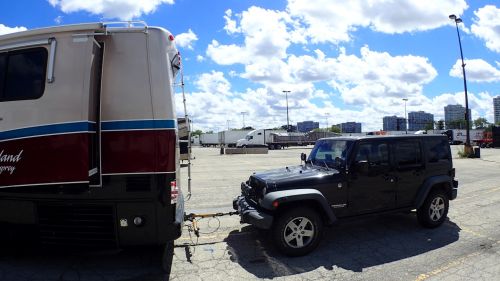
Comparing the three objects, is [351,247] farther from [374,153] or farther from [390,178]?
[374,153]

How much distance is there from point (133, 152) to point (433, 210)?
5441 millimetres

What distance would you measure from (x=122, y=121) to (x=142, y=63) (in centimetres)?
76

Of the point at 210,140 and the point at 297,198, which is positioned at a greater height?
the point at 210,140

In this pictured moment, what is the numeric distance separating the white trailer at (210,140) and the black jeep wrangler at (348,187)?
8730 centimetres

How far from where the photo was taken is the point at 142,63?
16.4 feet

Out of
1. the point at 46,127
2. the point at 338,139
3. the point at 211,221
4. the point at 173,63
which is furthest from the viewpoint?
the point at 211,221

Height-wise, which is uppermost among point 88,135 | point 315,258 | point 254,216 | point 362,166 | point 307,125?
point 307,125

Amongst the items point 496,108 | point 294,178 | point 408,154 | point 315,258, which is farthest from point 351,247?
point 496,108

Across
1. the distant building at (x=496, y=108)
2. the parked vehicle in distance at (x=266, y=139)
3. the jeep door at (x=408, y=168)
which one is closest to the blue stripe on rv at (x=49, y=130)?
the jeep door at (x=408, y=168)

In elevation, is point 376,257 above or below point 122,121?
below

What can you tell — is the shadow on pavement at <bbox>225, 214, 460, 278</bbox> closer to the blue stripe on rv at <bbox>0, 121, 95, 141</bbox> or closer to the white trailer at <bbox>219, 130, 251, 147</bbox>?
the blue stripe on rv at <bbox>0, 121, 95, 141</bbox>

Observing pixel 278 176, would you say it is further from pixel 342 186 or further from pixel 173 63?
pixel 173 63

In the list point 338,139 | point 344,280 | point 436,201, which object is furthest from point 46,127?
point 436,201

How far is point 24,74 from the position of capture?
4.97 meters
